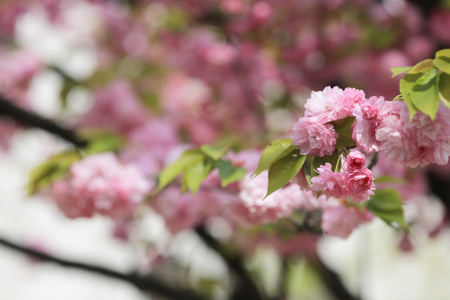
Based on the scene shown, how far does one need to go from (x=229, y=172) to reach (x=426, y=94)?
0.46m

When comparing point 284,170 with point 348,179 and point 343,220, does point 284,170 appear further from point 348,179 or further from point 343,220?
point 343,220

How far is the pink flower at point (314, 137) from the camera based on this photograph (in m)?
0.64

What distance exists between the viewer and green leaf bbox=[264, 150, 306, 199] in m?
0.67

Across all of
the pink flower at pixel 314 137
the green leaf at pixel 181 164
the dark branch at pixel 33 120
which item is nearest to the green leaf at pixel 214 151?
the green leaf at pixel 181 164

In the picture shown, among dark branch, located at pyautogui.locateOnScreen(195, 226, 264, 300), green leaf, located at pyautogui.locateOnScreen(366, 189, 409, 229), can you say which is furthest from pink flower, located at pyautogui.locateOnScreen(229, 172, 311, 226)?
dark branch, located at pyautogui.locateOnScreen(195, 226, 264, 300)

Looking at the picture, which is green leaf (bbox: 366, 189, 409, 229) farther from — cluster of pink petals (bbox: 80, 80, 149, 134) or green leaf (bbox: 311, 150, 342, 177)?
cluster of pink petals (bbox: 80, 80, 149, 134)

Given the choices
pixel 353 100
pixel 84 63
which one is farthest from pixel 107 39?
pixel 353 100

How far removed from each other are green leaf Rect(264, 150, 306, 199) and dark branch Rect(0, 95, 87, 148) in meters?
1.32

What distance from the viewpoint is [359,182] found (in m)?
0.64

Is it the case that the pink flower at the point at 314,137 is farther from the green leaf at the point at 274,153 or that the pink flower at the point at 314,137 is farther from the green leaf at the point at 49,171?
the green leaf at the point at 49,171

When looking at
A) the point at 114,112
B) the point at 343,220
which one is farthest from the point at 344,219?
the point at 114,112

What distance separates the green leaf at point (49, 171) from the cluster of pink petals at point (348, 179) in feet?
2.65

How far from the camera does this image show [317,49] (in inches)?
86.8

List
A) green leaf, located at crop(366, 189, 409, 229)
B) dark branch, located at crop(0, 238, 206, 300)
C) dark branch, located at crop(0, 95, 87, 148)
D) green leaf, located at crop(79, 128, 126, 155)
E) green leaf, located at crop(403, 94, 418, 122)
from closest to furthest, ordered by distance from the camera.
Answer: green leaf, located at crop(403, 94, 418, 122) < green leaf, located at crop(366, 189, 409, 229) < green leaf, located at crop(79, 128, 126, 155) < dark branch, located at crop(0, 238, 206, 300) < dark branch, located at crop(0, 95, 87, 148)
